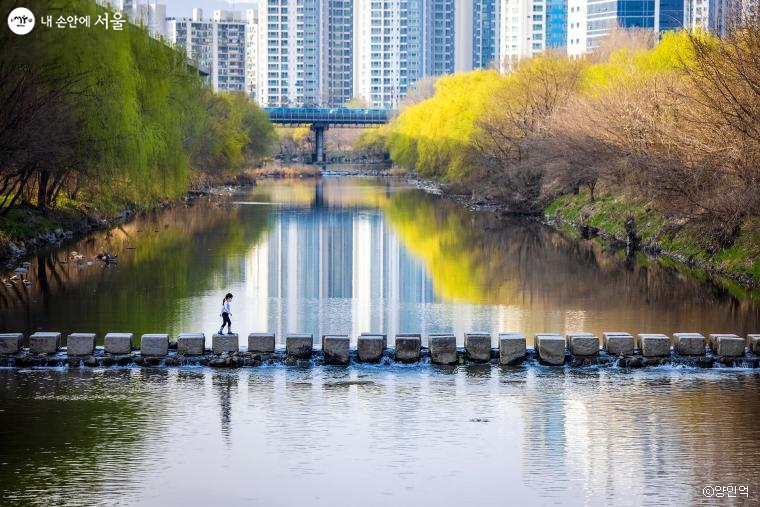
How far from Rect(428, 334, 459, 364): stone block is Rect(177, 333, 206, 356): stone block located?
461 centimetres

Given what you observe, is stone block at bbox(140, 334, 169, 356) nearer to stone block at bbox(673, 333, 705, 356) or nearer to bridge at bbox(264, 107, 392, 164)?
stone block at bbox(673, 333, 705, 356)

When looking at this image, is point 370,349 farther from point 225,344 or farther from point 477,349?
point 225,344

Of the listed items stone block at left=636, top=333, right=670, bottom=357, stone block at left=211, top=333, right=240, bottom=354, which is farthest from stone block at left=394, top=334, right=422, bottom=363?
stone block at left=636, top=333, right=670, bottom=357

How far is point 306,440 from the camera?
20.0 meters

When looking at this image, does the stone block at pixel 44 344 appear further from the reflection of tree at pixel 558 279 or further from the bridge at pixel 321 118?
the bridge at pixel 321 118

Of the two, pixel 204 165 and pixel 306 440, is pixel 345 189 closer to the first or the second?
pixel 204 165

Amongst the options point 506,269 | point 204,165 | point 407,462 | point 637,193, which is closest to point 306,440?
A: point 407,462

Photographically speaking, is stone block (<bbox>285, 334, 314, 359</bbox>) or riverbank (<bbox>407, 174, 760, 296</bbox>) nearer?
stone block (<bbox>285, 334, 314, 359</bbox>)

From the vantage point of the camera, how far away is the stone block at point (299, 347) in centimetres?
2597

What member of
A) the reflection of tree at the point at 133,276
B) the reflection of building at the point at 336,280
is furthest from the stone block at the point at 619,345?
the reflection of tree at the point at 133,276

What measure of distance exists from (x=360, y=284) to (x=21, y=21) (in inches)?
517

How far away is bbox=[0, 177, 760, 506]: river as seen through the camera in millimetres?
17812

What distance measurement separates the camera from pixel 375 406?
72.8ft

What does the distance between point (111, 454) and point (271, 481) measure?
2724 mm
